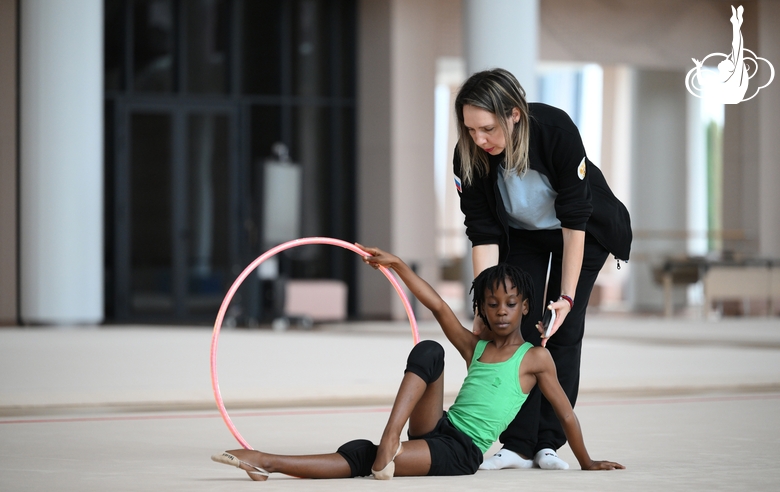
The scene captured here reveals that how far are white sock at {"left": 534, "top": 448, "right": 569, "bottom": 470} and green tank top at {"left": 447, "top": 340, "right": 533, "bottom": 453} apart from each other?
25cm

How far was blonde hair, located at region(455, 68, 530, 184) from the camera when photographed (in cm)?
331

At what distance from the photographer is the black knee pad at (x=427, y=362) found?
3.25 metres

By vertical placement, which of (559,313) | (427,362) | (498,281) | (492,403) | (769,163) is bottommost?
(492,403)

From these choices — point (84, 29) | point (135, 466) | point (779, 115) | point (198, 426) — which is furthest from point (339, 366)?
point (779, 115)

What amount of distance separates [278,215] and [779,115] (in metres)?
8.43

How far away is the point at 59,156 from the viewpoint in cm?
1197

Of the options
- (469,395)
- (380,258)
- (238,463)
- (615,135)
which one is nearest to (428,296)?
(380,258)

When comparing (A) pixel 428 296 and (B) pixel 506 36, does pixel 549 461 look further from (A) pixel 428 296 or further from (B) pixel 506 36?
(B) pixel 506 36

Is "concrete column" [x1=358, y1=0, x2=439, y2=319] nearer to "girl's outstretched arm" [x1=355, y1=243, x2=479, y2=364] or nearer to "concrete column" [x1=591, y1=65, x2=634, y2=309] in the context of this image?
→ "concrete column" [x1=591, y1=65, x2=634, y2=309]

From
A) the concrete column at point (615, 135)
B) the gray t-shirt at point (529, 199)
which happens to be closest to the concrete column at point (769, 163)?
the concrete column at point (615, 135)

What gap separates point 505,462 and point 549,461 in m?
0.15

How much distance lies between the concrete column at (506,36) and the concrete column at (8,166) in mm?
6048

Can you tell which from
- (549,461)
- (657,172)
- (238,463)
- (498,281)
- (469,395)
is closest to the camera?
(238,463)

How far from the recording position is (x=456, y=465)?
133 inches
